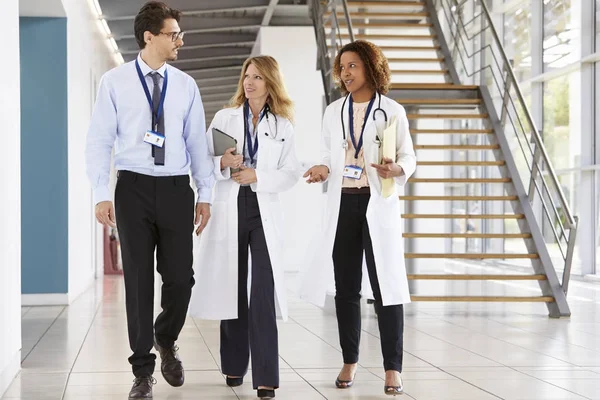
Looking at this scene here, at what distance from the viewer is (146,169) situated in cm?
395

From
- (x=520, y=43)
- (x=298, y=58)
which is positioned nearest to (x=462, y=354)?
(x=298, y=58)

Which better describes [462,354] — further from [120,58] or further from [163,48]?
[120,58]

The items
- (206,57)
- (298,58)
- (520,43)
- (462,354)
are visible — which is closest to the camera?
(462,354)

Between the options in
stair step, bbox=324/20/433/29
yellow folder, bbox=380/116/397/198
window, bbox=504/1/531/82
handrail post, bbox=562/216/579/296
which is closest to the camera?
yellow folder, bbox=380/116/397/198

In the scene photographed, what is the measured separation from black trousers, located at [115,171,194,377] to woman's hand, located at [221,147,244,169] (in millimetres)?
180

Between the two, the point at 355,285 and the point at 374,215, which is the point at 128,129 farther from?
the point at 355,285

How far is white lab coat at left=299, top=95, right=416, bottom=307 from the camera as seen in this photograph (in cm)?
422

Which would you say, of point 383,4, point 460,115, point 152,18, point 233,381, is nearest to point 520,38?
point 383,4

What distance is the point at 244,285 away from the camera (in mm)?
4277

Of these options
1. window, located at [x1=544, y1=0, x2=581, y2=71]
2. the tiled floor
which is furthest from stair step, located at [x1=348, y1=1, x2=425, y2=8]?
the tiled floor

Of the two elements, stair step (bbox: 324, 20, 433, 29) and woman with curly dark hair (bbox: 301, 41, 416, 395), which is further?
stair step (bbox: 324, 20, 433, 29)

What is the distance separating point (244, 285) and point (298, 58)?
10392mm

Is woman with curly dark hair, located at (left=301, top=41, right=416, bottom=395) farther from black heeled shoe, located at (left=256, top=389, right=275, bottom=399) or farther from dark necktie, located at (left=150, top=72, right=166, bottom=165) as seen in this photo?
dark necktie, located at (left=150, top=72, right=166, bottom=165)

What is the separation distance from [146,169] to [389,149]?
1.11m
